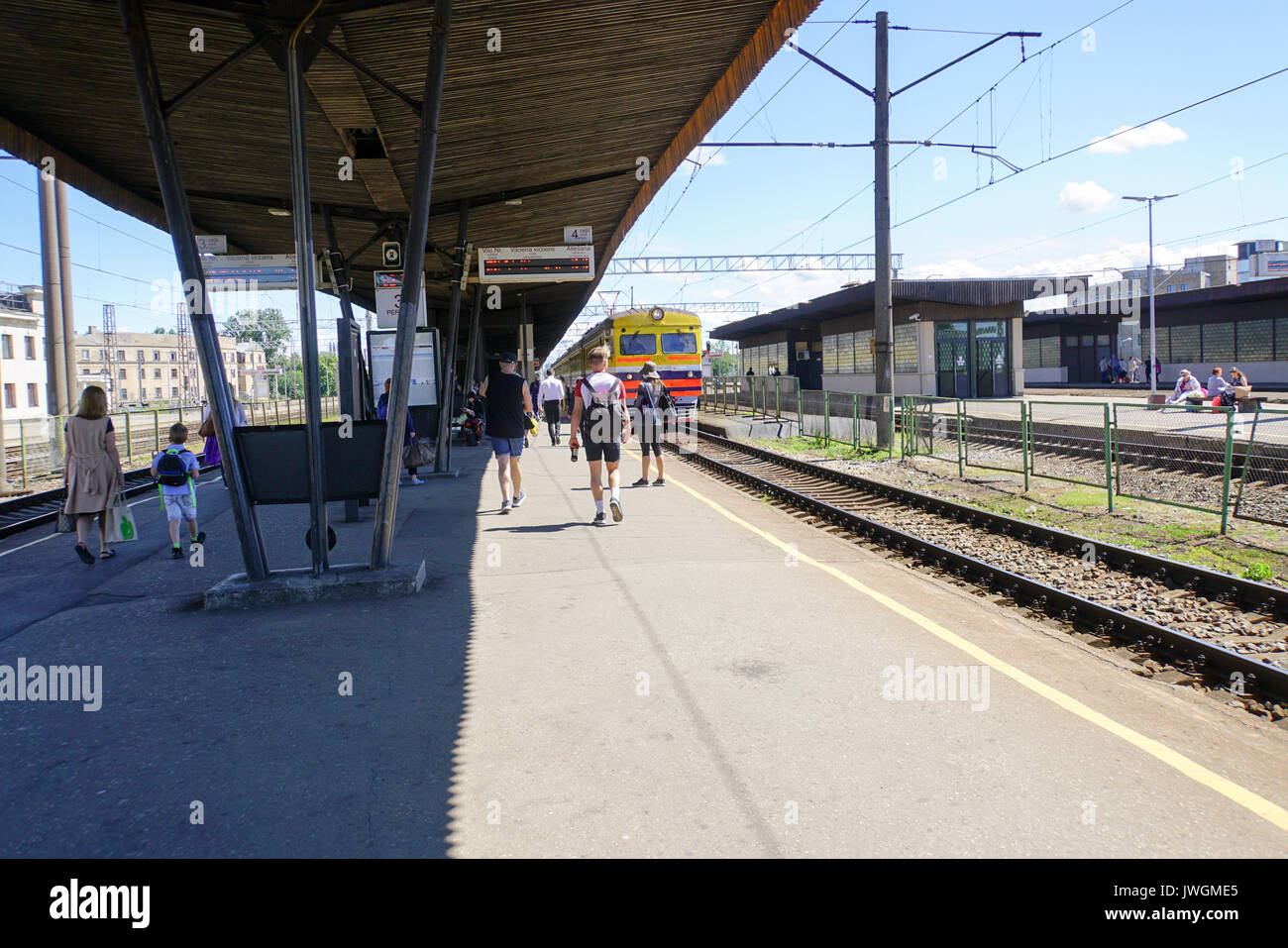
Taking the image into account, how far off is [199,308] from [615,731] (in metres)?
4.76

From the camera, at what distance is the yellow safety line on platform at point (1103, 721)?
3842 mm

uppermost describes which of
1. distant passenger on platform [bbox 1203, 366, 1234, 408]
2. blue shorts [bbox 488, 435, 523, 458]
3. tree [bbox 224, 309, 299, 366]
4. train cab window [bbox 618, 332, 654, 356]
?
tree [bbox 224, 309, 299, 366]

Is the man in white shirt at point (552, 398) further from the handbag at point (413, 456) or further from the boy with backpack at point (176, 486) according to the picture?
the boy with backpack at point (176, 486)

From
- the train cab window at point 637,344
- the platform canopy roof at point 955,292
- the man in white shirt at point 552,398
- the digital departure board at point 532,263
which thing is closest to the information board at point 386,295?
the digital departure board at point 532,263

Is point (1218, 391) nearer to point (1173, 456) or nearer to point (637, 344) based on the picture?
point (1173, 456)

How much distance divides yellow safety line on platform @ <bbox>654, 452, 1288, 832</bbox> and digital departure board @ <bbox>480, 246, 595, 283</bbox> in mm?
11885

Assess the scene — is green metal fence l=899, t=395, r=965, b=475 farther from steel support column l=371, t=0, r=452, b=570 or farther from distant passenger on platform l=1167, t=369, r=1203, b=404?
steel support column l=371, t=0, r=452, b=570

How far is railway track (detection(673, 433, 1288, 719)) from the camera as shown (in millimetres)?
5875

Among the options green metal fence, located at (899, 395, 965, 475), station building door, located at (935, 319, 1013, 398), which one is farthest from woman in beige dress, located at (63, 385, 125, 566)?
station building door, located at (935, 319, 1013, 398)

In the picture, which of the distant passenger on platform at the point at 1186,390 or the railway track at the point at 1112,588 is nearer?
the railway track at the point at 1112,588

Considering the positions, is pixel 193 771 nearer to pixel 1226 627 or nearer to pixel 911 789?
pixel 911 789

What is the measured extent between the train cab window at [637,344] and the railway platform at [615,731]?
62.6 ft

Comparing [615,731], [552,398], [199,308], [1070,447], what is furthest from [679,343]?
[615,731]
